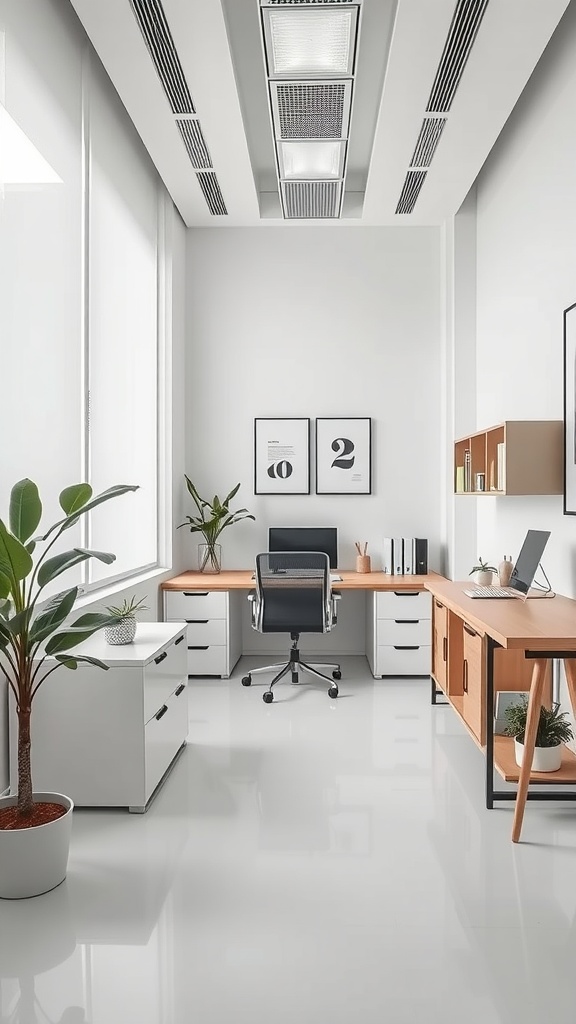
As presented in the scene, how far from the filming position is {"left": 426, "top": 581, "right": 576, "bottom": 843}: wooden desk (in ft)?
9.34

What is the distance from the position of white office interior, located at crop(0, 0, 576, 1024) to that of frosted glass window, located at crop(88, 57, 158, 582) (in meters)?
0.03

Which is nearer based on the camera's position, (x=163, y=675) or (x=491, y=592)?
(x=163, y=675)

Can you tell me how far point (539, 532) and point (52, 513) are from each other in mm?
2375

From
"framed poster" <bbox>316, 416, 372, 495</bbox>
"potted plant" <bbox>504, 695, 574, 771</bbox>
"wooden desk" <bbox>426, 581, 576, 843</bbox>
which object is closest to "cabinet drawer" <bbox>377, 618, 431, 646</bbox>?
"wooden desk" <bbox>426, 581, 576, 843</bbox>

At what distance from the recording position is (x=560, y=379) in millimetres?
3955

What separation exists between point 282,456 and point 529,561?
8.94 feet

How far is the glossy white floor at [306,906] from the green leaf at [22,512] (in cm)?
117

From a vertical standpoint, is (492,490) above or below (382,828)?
above

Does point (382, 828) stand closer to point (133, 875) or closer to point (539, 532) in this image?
point (133, 875)

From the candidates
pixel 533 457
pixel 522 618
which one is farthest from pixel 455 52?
pixel 522 618

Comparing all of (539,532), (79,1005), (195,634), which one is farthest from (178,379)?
(79,1005)

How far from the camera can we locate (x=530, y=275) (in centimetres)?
445

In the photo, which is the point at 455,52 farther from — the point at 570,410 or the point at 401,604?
the point at 401,604

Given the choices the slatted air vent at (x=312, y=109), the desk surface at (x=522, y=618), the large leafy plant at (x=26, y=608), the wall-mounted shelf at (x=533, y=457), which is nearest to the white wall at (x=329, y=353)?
the slatted air vent at (x=312, y=109)
